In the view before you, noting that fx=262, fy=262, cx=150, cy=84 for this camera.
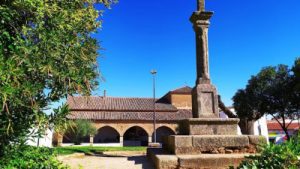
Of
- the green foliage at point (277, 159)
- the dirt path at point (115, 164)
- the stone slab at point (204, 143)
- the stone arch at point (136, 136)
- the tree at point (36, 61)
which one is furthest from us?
the stone arch at point (136, 136)

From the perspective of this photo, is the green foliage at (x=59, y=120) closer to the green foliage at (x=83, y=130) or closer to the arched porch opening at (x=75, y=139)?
the green foliage at (x=83, y=130)

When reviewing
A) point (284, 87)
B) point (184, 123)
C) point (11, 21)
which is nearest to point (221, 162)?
point (184, 123)

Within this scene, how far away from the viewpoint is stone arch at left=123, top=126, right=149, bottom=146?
127ft

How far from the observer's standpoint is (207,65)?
924 centimetres

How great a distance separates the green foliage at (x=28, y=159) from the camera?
3388 mm

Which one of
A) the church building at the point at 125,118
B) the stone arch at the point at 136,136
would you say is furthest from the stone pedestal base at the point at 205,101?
the stone arch at the point at 136,136

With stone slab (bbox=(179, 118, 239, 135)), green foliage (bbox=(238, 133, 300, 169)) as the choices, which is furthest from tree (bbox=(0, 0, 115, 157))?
stone slab (bbox=(179, 118, 239, 135))

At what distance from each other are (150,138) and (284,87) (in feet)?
61.5

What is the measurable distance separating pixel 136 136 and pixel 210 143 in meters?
33.8

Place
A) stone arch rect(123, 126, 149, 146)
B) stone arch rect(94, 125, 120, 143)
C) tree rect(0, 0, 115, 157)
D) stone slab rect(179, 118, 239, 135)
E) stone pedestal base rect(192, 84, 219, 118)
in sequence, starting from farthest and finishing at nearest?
stone arch rect(123, 126, 149, 146) → stone arch rect(94, 125, 120, 143) → stone pedestal base rect(192, 84, 219, 118) → stone slab rect(179, 118, 239, 135) → tree rect(0, 0, 115, 157)

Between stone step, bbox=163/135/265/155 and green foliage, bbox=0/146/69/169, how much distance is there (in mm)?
4211

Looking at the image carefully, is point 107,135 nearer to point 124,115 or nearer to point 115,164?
point 124,115

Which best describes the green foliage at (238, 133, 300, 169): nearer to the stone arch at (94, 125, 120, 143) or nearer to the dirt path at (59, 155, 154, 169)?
the dirt path at (59, 155, 154, 169)

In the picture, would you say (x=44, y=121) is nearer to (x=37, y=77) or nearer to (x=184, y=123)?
(x=37, y=77)
